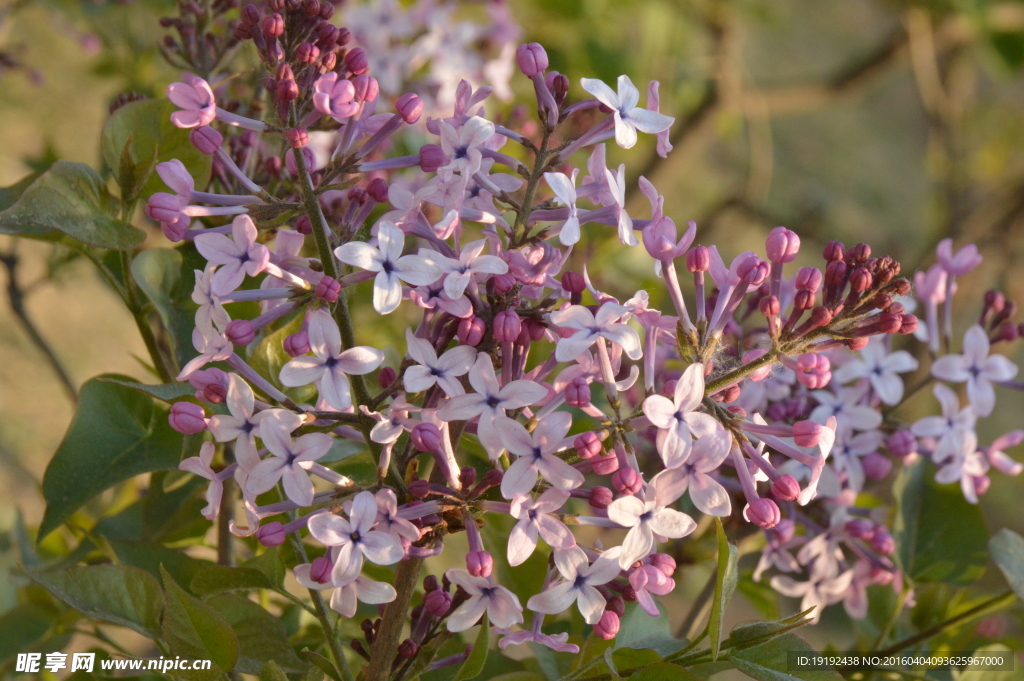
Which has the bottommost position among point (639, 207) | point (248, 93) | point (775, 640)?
point (639, 207)

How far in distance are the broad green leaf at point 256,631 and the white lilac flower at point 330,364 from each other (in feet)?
0.60

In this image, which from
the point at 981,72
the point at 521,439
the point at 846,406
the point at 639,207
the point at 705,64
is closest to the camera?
the point at 521,439

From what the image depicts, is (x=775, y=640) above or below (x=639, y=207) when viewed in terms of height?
above

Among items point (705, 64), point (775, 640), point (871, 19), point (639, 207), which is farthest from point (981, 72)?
point (775, 640)

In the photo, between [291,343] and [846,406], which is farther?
[846,406]

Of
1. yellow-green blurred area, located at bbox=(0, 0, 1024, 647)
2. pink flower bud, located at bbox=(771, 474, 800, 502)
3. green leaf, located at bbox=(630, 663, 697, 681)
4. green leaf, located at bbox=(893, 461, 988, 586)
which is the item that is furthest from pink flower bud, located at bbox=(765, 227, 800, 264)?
yellow-green blurred area, located at bbox=(0, 0, 1024, 647)

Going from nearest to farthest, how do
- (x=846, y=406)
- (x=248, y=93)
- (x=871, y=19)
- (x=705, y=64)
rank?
(x=846, y=406) → (x=248, y=93) → (x=705, y=64) → (x=871, y=19)

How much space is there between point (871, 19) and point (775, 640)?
152 inches

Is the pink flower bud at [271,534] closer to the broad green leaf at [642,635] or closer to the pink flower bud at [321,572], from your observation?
the pink flower bud at [321,572]

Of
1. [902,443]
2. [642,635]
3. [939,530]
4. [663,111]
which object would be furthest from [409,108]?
[663,111]

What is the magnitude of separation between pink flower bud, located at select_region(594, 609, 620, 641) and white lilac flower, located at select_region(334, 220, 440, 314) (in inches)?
7.6

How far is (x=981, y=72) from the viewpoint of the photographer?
342 cm

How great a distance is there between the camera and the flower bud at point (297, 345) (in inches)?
16.1

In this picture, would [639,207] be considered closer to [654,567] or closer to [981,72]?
[654,567]
